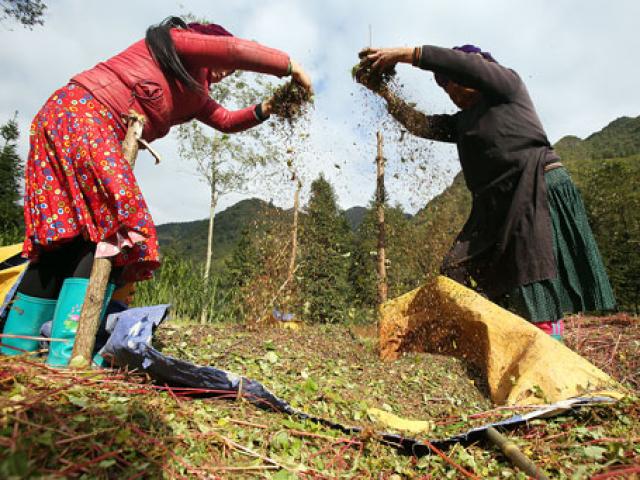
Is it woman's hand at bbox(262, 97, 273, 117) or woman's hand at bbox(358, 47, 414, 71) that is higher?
woman's hand at bbox(358, 47, 414, 71)

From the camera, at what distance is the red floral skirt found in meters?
1.62

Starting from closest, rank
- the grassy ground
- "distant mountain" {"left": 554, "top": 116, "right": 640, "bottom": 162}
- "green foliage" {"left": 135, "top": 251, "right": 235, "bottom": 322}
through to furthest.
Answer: the grassy ground, "green foliage" {"left": 135, "top": 251, "right": 235, "bottom": 322}, "distant mountain" {"left": 554, "top": 116, "right": 640, "bottom": 162}

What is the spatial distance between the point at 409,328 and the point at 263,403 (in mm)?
1399

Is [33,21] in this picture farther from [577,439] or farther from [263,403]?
[577,439]

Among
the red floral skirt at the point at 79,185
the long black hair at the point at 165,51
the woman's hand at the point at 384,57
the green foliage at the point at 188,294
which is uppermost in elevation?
the woman's hand at the point at 384,57

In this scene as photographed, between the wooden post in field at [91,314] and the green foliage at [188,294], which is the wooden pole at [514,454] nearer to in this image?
the wooden post in field at [91,314]

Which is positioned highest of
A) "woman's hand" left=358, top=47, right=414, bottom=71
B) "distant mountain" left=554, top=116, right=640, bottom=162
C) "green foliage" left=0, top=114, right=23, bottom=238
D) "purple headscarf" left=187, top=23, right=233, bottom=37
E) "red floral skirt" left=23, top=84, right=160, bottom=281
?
"distant mountain" left=554, top=116, right=640, bottom=162

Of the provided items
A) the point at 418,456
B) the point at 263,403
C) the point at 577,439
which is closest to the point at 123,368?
the point at 263,403

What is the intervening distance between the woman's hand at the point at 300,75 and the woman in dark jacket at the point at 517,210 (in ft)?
2.31

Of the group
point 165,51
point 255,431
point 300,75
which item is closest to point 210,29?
point 165,51

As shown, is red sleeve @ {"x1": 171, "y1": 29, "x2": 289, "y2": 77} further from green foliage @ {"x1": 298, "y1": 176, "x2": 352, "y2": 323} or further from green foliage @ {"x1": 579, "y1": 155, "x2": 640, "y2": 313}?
green foliage @ {"x1": 579, "y1": 155, "x2": 640, "y2": 313}

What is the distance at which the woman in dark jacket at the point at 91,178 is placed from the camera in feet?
5.33

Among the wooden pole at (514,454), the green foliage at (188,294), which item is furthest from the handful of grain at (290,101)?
the green foliage at (188,294)

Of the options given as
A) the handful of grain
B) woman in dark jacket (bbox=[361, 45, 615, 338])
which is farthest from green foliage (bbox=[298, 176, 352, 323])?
woman in dark jacket (bbox=[361, 45, 615, 338])
